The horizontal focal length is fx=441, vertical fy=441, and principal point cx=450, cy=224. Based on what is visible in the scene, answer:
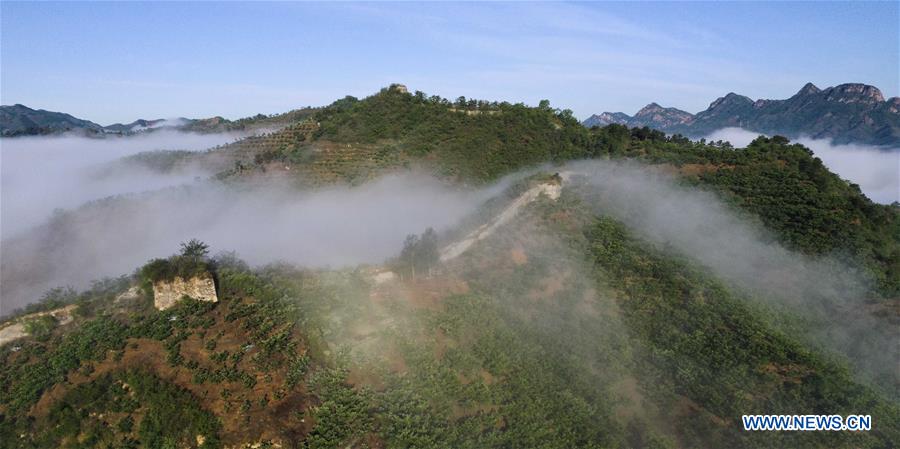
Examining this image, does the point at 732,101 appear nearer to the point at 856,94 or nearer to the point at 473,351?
the point at 856,94

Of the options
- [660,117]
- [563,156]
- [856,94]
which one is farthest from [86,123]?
[856,94]

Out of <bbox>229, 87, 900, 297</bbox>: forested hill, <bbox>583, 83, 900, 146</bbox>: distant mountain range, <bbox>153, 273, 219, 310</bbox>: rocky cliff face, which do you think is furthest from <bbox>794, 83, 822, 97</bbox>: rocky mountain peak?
<bbox>153, 273, 219, 310</bbox>: rocky cliff face

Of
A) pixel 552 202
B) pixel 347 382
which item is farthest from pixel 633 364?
pixel 552 202

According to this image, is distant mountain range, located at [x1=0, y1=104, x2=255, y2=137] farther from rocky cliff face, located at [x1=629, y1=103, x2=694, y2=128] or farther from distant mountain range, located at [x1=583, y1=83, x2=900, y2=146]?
rocky cliff face, located at [x1=629, y1=103, x2=694, y2=128]

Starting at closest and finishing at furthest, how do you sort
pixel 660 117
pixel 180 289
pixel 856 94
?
1. pixel 180 289
2. pixel 856 94
3. pixel 660 117

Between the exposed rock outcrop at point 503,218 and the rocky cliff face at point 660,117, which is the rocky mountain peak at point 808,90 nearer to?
the rocky cliff face at point 660,117

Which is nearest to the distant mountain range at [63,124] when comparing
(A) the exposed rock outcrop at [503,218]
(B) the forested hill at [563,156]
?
(B) the forested hill at [563,156]

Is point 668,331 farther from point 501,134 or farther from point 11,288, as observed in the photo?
point 11,288
